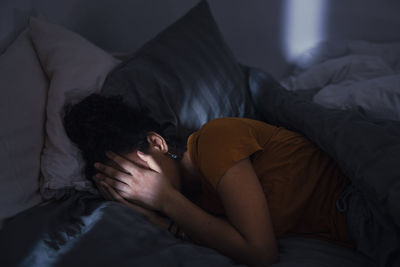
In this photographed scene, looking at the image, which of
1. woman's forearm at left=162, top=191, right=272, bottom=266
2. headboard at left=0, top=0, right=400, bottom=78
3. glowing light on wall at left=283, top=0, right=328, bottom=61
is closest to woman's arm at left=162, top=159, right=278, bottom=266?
woman's forearm at left=162, top=191, right=272, bottom=266

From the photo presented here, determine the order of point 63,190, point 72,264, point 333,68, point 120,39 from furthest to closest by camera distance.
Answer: point 120,39 < point 333,68 < point 63,190 < point 72,264

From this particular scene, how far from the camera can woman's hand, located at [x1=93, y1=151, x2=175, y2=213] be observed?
Result: 0.79m

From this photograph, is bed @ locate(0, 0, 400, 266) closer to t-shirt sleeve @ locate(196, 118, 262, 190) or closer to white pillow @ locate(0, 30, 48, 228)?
white pillow @ locate(0, 30, 48, 228)

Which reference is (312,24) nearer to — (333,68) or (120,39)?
(333,68)

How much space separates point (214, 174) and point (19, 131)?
0.51 meters

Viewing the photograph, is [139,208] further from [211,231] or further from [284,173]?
[284,173]

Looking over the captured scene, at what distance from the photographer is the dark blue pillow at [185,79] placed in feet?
3.22

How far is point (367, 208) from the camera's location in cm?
74

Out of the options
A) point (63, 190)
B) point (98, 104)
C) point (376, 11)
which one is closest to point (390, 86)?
point (376, 11)

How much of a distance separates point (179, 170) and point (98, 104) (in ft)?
0.90

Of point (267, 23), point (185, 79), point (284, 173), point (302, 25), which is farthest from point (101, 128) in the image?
point (302, 25)

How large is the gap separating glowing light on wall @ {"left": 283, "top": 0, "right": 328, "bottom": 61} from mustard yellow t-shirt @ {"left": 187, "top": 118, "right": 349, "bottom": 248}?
100 centimetres

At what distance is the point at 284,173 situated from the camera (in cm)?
82

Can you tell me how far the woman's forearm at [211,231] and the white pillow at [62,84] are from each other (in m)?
0.25
